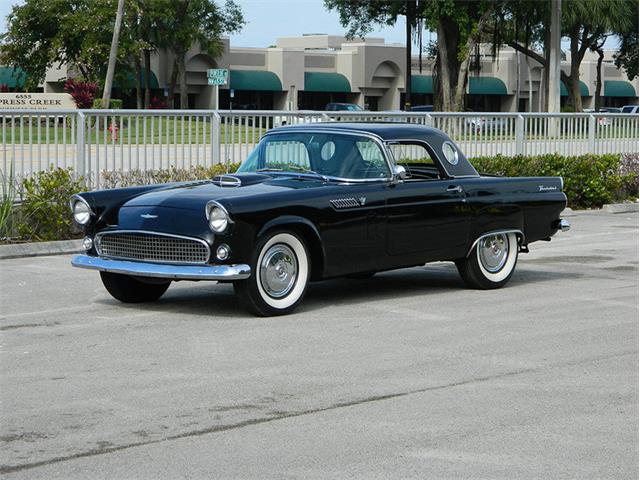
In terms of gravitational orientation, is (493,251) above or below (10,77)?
below

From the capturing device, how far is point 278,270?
9.89 meters

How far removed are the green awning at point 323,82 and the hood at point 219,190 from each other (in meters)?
70.5

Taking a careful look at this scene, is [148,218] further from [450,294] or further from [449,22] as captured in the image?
[449,22]

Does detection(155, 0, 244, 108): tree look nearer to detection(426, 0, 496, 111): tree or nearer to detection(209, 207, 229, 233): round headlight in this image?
detection(426, 0, 496, 111): tree

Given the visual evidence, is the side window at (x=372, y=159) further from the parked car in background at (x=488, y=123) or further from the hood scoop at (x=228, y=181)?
the parked car in background at (x=488, y=123)

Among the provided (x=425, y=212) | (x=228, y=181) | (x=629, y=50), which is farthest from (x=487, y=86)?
(x=228, y=181)

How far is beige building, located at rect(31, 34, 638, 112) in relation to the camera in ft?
247

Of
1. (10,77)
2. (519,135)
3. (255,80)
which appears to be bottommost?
(519,135)

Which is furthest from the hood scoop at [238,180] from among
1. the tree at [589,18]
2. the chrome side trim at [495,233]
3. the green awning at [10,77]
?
the green awning at [10,77]

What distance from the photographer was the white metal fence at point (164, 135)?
1539 cm

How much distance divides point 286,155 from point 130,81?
2415 inches

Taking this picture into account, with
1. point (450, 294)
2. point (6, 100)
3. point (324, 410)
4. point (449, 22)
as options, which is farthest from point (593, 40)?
point (324, 410)

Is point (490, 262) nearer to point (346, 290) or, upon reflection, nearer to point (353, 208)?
point (346, 290)

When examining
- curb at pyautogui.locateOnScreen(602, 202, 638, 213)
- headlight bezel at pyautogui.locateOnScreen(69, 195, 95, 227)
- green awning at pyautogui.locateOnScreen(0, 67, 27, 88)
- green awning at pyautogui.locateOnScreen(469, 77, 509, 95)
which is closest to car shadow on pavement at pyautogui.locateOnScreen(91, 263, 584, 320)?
headlight bezel at pyautogui.locateOnScreen(69, 195, 95, 227)
